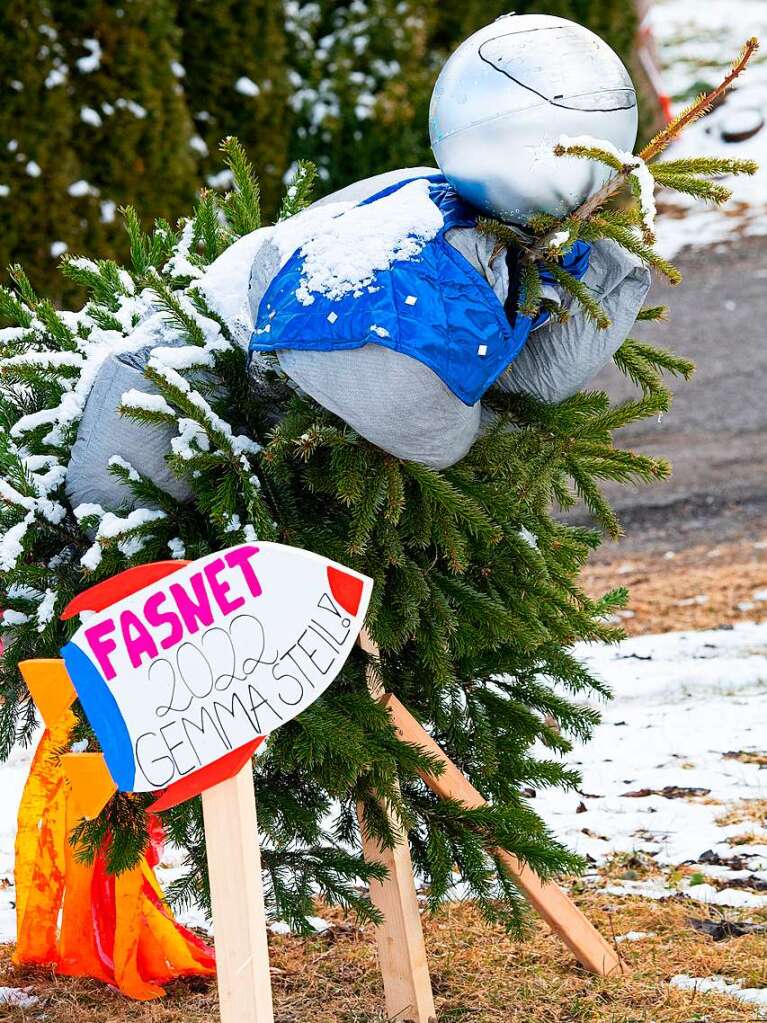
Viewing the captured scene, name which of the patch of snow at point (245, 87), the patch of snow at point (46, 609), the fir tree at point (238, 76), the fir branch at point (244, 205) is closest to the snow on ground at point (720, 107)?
the fir tree at point (238, 76)

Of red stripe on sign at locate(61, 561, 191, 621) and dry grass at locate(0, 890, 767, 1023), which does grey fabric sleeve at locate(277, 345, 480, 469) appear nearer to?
red stripe on sign at locate(61, 561, 191, 621)

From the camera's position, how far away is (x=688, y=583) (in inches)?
211

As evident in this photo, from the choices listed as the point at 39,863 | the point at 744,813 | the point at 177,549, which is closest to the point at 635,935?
the point at 744,813

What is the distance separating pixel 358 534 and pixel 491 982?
1197 mm

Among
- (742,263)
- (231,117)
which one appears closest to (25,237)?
(231,117)

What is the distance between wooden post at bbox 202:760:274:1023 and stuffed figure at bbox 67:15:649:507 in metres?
0.63

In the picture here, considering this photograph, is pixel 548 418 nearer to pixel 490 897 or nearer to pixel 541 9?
pixel 490 897

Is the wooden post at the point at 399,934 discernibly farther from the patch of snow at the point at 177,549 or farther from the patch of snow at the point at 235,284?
the patch of snow at the point at 235,284

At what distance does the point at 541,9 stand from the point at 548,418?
8542mm

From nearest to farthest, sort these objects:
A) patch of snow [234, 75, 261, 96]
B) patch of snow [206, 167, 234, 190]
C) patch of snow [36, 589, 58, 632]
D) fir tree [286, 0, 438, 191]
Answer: patch of snow [36, 589, 58, 632] → patch of snow [206, 167, 234, 190] → patch of snow [234, 75, 261, 96] → fir tree [286, 0, 438, 191]

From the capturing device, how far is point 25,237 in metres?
6.45

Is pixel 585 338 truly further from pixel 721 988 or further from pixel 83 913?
pixel 83 913

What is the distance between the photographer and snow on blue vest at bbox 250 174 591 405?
6.58ft

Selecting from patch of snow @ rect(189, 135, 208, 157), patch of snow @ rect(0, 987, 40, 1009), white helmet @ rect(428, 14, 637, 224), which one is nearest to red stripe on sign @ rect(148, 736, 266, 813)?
white helmet @ rect(428, 14, 637, 224)
